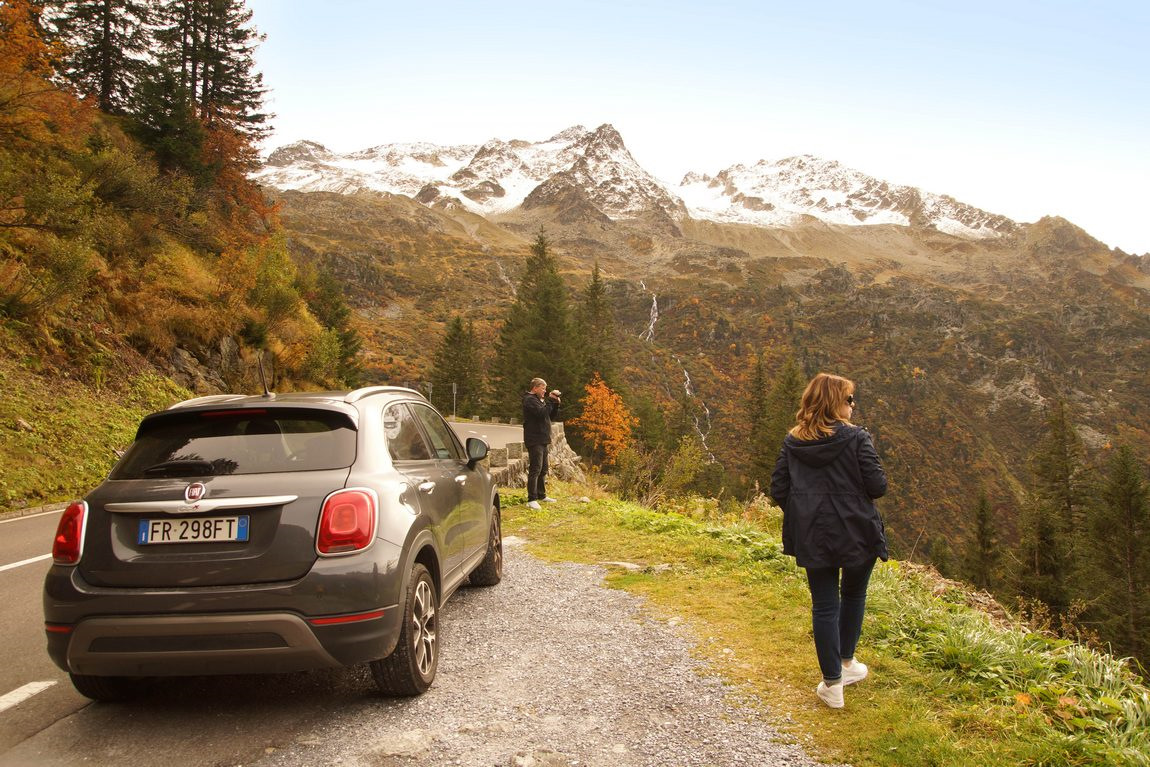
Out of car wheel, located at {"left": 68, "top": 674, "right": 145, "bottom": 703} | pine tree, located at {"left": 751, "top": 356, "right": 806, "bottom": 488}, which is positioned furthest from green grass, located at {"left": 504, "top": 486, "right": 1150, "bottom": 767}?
pine tree, located at {"left": 751, "top": 356, "right": 806, "bottom": 488}

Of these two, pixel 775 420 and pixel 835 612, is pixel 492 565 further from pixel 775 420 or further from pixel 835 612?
pixel 775 420

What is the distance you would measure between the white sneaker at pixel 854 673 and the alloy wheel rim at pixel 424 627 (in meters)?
2.46

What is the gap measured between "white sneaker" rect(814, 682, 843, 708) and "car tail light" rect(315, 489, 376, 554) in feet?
8.58

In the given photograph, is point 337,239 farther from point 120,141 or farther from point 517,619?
point 517,619

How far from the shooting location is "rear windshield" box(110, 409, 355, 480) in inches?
137

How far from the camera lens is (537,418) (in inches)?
424

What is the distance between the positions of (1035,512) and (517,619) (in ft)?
123

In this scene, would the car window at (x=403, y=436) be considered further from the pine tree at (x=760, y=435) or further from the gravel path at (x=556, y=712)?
the pine tree at (x=760, y=435)

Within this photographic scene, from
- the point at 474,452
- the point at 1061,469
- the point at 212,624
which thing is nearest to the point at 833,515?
the point at 474,452

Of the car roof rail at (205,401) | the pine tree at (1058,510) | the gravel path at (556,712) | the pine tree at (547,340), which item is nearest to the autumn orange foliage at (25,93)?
the car roof rail at (205,401)

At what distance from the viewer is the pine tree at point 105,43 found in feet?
87.5

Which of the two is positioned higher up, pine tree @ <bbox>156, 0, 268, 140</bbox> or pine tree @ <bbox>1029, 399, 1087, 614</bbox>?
pine tree @ <bbox>156, 0, 268, 140</bbox>

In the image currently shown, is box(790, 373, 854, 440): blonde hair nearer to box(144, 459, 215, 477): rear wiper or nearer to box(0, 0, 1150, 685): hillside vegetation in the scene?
box(144, 459, 215, 477): rear wiper

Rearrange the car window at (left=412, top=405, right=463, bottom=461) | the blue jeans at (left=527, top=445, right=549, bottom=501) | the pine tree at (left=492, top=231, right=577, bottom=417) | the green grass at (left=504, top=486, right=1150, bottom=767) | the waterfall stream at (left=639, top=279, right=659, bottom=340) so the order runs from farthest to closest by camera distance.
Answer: the waterfall stream at (left=639, top=279, right=659, bottom=340) < the pine tree at (left=492, top=231, right=577, bottom=417) < the blue jeans at (left=527, top=445, right=549, bottom=501) < the car window at (left=412, top=405, right=463, bottom=461) < the green grass at (left=504, top=486, right=1150, bottom=767)
